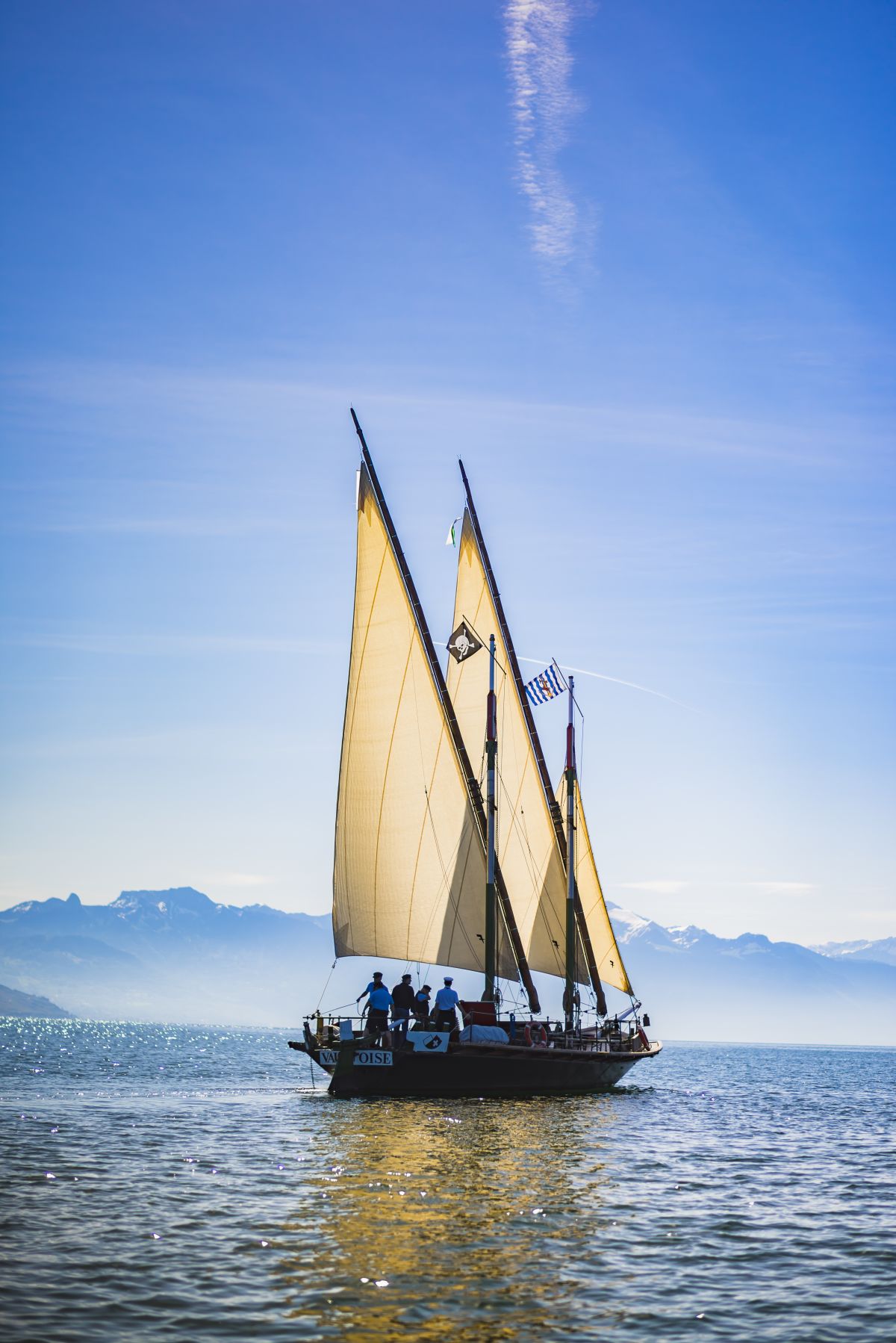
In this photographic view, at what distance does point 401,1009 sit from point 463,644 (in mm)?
17697

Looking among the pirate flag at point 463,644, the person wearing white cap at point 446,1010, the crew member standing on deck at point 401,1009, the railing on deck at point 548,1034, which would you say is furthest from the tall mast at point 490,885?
the crew member standing on deck at point 401,1009

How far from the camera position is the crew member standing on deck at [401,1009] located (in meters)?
46.0

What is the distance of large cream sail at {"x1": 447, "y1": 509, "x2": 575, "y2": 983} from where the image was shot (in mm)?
58406

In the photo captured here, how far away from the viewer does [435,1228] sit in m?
22.2

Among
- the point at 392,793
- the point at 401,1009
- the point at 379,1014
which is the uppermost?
the point at 392,793

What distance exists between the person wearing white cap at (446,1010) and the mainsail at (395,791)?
11.5 ft

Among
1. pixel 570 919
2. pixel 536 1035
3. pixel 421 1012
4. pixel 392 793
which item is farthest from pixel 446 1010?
pixel 570 919

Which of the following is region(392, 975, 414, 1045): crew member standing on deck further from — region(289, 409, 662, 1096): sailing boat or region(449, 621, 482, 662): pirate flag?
region(449, 621, 482, 662): pirate flag

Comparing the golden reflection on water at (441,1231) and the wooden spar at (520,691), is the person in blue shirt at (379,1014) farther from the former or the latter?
the wooden spar at (520,691)

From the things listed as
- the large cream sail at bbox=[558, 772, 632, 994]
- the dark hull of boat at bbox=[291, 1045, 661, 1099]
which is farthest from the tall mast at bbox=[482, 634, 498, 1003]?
the large cream sail at bbox=[558, 772, 632, 994]

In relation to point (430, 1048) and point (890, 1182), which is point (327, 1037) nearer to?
point (430, 1048)

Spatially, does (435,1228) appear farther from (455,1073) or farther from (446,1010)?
(455,1073)

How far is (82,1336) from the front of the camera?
1563 centimetres

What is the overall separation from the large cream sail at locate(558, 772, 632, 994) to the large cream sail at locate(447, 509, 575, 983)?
240 centimetres
